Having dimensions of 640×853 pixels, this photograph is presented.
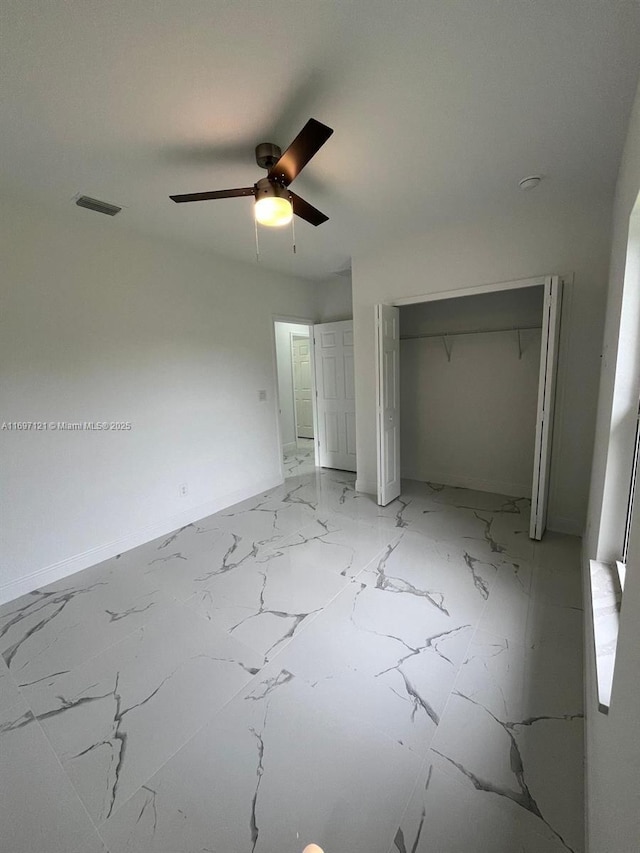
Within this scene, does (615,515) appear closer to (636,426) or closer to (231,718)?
(636,426)

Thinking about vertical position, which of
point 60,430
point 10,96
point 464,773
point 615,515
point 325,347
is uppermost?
point 10,96

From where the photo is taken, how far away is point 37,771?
51.3 inches

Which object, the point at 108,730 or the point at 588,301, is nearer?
the point at 108,730

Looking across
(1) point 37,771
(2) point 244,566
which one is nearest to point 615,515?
(2) point 244,566

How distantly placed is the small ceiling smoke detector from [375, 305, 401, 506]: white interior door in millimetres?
1329

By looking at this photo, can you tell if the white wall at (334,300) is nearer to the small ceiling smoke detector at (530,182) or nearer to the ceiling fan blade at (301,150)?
the small ceiling smoke detector at (530,182)

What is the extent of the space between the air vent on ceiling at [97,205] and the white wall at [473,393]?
3031 millimetres

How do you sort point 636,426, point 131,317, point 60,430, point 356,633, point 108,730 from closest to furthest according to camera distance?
point 108,730, point 636,426, point 356,633, point 60,430, point 131,317

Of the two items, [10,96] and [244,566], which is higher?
[10,96]

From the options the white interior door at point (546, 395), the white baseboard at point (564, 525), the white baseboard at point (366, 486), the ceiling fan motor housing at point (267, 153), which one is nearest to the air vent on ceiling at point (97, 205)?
the ceiling fan motor housing at point (267, 153)

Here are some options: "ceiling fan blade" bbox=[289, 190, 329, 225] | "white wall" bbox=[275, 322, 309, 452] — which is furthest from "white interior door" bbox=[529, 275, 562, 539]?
"white wall" bbox=[275, 322, 309, 452]

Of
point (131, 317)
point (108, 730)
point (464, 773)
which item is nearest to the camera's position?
point (464, 773)

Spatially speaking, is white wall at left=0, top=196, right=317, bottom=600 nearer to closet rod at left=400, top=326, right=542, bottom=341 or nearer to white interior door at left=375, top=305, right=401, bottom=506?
white interior door at left=375, top=305, right=401, bottom=506

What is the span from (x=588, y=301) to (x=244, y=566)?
3.31 metres
